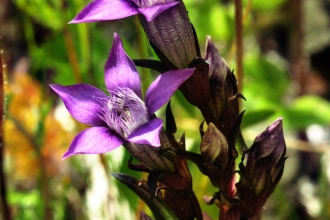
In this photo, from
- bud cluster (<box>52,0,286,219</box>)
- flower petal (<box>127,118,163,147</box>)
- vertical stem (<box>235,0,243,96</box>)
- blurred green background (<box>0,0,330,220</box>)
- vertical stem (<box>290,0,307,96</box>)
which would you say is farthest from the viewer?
vertical stem (<box>290,0,307,96</box>)

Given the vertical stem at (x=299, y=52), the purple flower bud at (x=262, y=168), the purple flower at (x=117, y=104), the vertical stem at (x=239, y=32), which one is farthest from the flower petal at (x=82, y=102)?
the vertical stem at (x=299, y=52)

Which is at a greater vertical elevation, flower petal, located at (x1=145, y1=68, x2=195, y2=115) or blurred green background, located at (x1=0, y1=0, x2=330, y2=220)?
flower petal, located at (x1=145, y1=68, x2=195, y2=115)

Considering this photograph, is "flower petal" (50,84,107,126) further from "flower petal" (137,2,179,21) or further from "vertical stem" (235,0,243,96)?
"vertical stem" (235,0,243,96)

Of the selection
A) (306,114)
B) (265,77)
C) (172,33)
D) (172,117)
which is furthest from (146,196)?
(265,77)

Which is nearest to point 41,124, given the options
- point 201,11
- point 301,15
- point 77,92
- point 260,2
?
point 77,92

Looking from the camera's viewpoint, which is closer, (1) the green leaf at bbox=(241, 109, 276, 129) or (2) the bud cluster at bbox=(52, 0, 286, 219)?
(2) the bud cluster at bbox=(52, 0, 286, 219)

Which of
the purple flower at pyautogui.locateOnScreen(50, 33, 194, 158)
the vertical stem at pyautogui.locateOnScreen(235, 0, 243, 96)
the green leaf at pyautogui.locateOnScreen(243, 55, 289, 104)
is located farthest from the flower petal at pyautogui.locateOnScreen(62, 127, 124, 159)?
the green leaf at pyautogui.locateOnScreen(243, 55, 289, 104)
